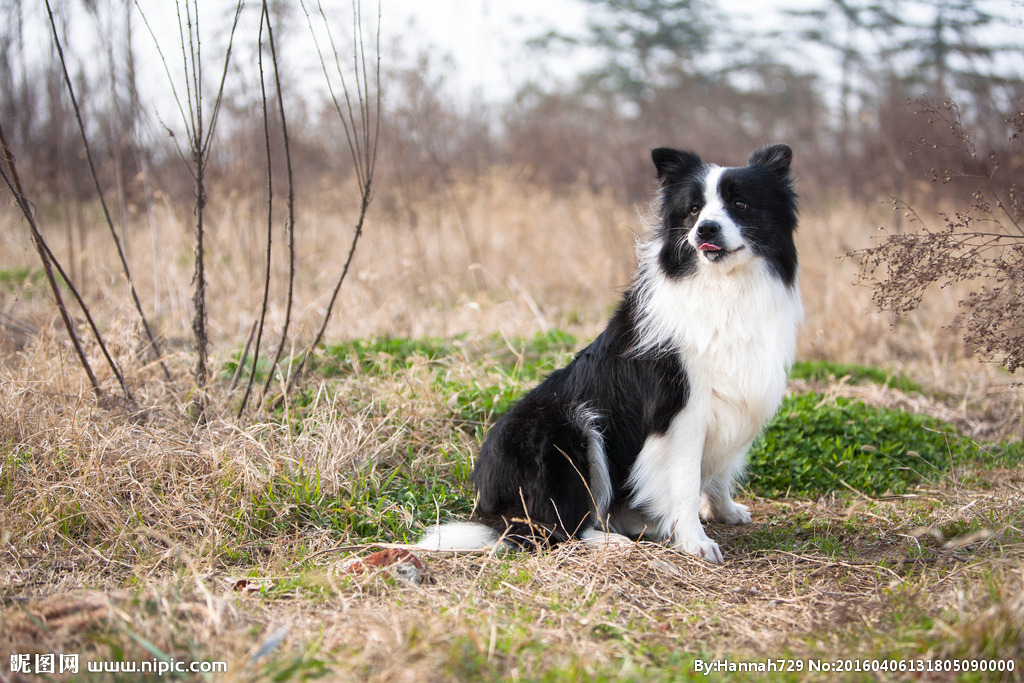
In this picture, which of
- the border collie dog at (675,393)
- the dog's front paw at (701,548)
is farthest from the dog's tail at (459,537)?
the dog's front paw at (701,548)

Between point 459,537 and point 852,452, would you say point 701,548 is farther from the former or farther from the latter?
point 852,452

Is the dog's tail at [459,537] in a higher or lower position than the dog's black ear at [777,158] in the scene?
lower

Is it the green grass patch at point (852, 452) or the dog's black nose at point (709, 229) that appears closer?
the dog's black nose at point (709, 229)

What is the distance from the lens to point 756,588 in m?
2.71

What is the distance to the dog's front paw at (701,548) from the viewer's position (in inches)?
117

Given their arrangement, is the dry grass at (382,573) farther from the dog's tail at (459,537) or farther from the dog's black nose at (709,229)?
the dog's black nose at (709,229)

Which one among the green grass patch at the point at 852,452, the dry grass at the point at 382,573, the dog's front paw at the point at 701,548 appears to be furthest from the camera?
the green grass patch at the point at 852,452

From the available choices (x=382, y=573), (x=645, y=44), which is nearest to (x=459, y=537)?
(x=382, y=573)

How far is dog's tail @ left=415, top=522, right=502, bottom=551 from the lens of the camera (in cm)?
290

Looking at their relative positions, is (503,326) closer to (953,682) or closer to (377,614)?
(377,614)

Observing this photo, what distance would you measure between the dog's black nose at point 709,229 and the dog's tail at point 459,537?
1487 mm

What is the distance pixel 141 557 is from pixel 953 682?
2.79 m

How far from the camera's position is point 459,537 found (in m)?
2.94

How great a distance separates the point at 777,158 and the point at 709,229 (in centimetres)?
60
